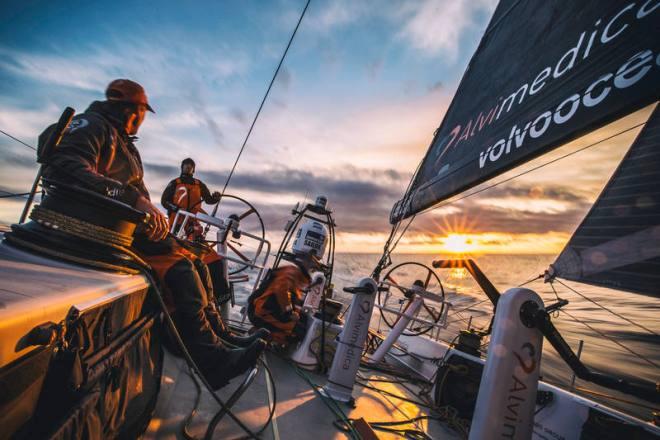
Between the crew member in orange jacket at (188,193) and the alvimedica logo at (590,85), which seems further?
the crew member in orange jacket at (188,193)

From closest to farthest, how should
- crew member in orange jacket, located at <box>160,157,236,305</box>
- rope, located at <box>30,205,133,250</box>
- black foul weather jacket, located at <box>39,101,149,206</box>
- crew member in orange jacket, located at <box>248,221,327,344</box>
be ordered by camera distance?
rope, located at <box>30,205,133,250</box>, black foul weather jacket, located at <box>39,101,149,206</box>, crew member in orange jacket, located at <box>248,221,327,344</box>, crew member in orange jacket, located at <box>160,157,236,305</box>

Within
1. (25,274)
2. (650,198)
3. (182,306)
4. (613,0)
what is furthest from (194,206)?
(650,198)

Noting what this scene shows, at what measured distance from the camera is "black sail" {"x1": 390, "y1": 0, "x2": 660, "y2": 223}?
1.90m

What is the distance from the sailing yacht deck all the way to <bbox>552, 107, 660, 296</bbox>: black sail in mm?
7888

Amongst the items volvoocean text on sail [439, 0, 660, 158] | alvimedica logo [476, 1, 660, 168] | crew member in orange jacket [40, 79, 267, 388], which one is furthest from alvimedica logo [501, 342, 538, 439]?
volvoocean text on sail [439, 0, 660, 158]

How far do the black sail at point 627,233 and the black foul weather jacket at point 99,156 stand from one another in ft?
34.5

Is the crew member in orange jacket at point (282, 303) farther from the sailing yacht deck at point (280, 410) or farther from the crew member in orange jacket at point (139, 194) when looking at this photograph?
the crew member in orange jacket at point (139, 194)

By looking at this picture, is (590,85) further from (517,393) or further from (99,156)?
(99,156)

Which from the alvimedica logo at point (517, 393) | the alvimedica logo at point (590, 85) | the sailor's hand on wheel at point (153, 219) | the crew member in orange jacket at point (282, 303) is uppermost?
the alvimedica logo at point (590, 85)

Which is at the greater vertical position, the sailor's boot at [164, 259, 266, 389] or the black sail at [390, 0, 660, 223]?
the black sail at [390, 0, 660, 223]

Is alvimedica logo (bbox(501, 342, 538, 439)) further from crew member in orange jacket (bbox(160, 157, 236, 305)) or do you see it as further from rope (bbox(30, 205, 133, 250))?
crew member in orange jacket (bbox(160, 157, 236, 305))

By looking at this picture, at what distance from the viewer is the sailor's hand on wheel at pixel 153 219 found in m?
1.45

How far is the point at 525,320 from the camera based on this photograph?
4.69 ft

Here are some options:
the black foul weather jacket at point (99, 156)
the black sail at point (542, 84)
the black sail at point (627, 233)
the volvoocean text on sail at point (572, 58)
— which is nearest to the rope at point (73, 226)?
the black foul weather jacket at point (99, 156)
